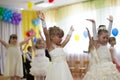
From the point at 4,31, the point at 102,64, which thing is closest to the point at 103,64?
the point at 102,64

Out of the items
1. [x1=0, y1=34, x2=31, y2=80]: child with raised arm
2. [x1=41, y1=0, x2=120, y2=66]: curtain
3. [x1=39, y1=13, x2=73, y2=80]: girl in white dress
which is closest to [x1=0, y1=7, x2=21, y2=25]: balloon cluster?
[x1=41, y1=0, x2=120, y2=66]: curtain

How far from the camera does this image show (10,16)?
1084 cm

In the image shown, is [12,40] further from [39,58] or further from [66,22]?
[66,22]

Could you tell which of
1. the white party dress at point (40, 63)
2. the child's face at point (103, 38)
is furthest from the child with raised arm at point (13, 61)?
the child's face at point (103, 38)

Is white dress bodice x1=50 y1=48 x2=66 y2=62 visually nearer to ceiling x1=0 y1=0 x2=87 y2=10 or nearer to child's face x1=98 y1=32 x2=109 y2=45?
child's face x1=98 y1=32 x2=109 y2=45

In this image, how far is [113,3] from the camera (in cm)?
889

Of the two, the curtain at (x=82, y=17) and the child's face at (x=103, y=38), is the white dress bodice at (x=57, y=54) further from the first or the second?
the curtain at (x=82, y=17)

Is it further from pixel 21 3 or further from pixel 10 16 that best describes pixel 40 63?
pixel 10 16

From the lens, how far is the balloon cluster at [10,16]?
10.6 meters

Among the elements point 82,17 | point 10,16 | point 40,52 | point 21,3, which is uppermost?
point 21,3

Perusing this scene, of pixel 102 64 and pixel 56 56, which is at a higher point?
pixel 56 56

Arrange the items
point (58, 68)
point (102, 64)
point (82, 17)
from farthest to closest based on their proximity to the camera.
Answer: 1. point (82, 17)
2. point (102, 64)
3. point (58, 68)

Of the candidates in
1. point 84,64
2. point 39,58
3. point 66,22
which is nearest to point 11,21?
point 66,22

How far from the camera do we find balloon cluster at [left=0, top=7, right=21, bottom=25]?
34.7ft
